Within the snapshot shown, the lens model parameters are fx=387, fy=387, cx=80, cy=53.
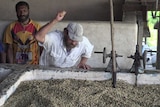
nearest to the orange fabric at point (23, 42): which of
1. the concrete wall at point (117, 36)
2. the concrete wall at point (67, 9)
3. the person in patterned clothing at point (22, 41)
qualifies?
the person in patterned clothing at point (22, 41)

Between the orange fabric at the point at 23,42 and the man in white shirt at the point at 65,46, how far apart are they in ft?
1.76

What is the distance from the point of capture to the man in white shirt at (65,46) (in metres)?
3.27

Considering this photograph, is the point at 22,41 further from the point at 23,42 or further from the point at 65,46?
the point at 65,46

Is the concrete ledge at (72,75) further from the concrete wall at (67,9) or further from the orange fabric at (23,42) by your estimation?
the concrete wall at (67,9)

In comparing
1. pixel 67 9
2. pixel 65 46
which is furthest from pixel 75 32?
Answer: pixel 67 9

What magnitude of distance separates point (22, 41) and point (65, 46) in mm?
900

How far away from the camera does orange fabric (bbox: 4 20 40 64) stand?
415cm

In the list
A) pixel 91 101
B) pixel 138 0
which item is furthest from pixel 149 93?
pixel 138 0

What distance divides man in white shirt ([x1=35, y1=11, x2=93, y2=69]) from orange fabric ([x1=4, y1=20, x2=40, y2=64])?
0.54 meters

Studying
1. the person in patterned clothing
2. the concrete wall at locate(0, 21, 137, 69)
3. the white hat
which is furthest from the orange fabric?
the white hat

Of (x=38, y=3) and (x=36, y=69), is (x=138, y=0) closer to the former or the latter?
(x=38, y=3)

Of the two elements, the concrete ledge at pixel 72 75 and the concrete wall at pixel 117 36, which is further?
the concrete wall at pixel 117 36

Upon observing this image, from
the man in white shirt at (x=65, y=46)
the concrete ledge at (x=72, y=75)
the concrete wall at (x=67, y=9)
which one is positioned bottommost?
the concrete ledge at (x=72, y=75)

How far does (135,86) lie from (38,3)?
305cm
